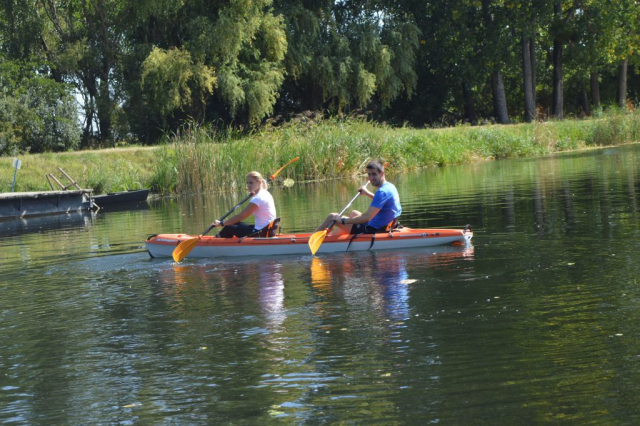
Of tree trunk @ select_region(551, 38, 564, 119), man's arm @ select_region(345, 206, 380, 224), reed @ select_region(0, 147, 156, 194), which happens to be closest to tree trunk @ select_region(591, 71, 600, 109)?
tree trunk @ select_region(551, 38, 564, 119)

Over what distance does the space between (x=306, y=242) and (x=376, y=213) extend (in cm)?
116

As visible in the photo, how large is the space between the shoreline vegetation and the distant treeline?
1.25 meters

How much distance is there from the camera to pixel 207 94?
128ft

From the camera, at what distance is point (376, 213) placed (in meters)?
14.0

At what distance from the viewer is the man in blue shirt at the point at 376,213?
13805 mm

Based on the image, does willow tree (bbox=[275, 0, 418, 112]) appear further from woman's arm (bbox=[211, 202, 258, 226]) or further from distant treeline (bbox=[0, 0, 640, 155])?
woman's arm (bbox=[211, 202, 258, 226])

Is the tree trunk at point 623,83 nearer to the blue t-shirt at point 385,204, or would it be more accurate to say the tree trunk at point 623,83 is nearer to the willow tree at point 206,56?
the willow tree at point 206,56

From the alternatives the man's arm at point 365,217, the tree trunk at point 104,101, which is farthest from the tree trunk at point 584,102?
the man's arm at point 365,217

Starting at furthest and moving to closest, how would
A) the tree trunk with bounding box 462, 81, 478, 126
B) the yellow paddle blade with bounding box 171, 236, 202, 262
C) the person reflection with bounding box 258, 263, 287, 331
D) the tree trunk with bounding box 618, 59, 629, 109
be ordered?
the tree trunk with bounding box 618, 59, 629, 109 → the tree trunk with bounding box 462, 81, 478, 126 → the yellow paddle blade with bounding box 171, 236, 202, 262 → the person reflection with bounding box 258, 263, 287, 331

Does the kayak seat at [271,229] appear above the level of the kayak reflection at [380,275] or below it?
above

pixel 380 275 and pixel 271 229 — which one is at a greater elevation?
pixel 271 229

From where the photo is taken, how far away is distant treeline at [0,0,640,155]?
3728 cm

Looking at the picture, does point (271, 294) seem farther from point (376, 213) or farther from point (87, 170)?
point (87, 170)

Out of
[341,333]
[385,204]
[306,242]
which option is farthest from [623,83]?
[341,333]
